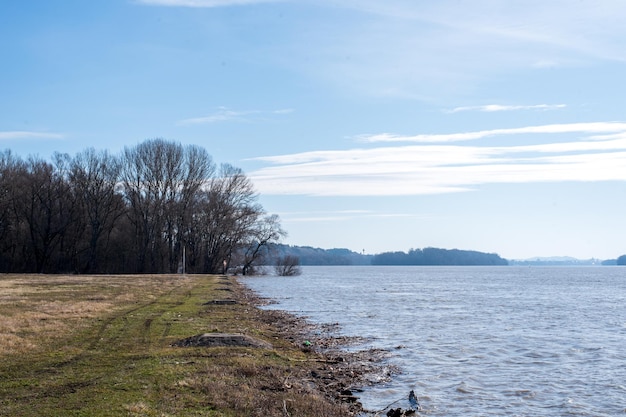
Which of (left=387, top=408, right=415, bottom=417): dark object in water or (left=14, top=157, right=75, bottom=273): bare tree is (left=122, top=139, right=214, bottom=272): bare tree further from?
(left=387, top=408, right=415, bottom=417): dark object in water

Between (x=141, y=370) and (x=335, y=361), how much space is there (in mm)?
7487

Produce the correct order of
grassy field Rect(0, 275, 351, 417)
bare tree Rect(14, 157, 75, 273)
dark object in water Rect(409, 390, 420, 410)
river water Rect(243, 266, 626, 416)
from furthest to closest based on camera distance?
bare tree Rect(14, 157, 75, 273) < river water Rect(243, 266, 626, 416) < dark object in water Rect(409, 390, 420, 410) < grassy field Rect(0, 275, 351, 417)

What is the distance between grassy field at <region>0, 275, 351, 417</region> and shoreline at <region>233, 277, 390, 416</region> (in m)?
0.27

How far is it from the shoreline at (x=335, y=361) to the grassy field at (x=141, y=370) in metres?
0.27

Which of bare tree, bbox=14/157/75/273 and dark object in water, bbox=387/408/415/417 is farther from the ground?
bare tree, bbox=14/157/75/273

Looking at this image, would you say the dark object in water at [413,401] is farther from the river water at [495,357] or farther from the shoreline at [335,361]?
the shoreline at [335,361]

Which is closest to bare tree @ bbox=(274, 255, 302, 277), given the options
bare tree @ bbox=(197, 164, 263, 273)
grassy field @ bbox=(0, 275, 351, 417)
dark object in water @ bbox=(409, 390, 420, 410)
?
bare tree @ bbox=(197, 164, 263, 273)

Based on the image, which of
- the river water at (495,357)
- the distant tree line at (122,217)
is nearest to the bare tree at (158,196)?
the distant tree line at (122,217)

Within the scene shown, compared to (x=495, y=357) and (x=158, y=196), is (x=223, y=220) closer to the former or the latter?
(x=158, y=196)

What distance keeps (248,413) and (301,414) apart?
1090mm

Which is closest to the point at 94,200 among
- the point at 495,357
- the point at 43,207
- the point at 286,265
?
the point at 43,207

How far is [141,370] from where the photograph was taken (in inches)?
619

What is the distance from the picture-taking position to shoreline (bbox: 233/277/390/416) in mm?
16391

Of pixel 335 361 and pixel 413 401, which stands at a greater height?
pixel 335 361
